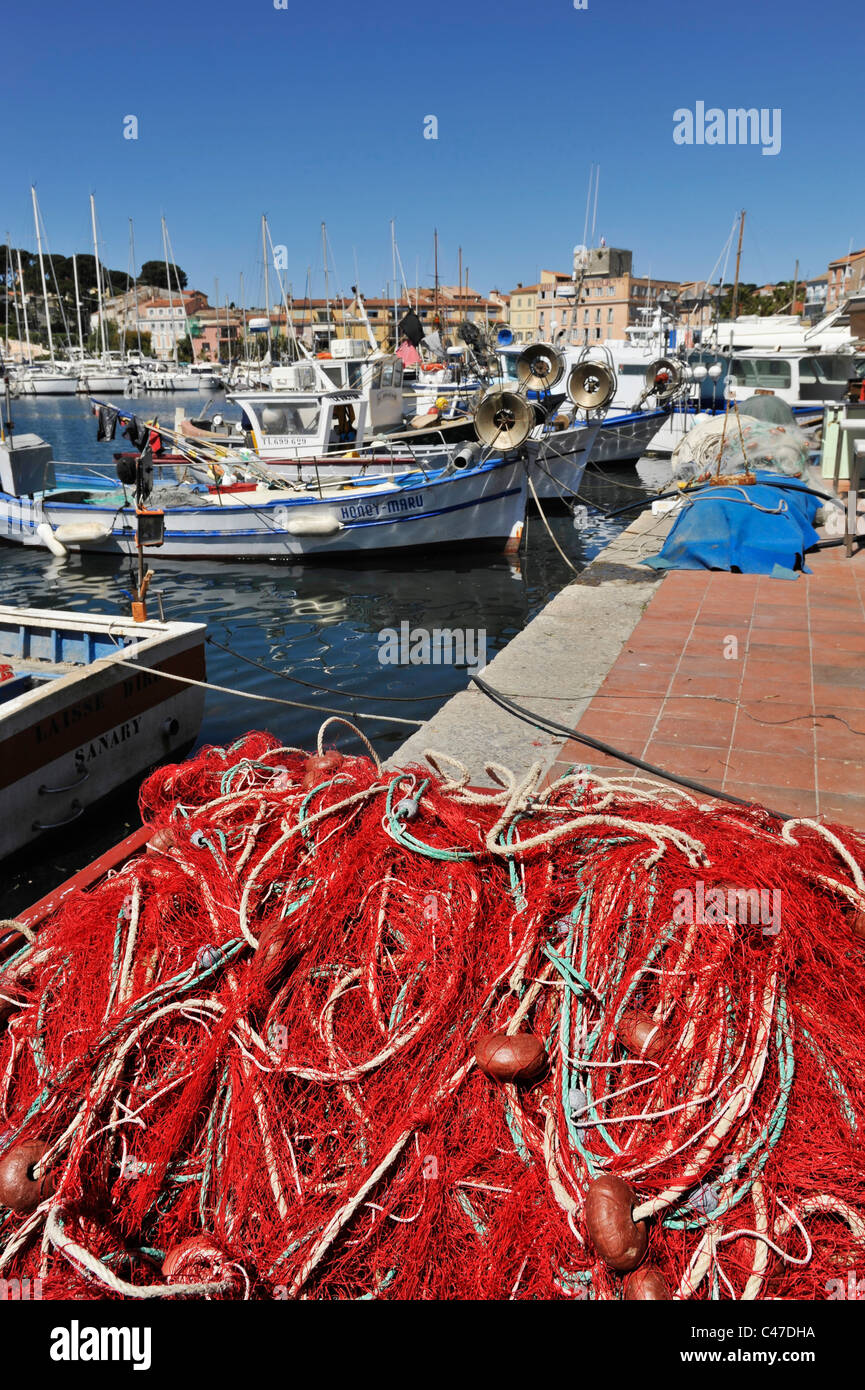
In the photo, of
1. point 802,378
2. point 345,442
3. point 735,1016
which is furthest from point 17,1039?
point 802,378

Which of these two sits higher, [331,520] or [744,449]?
[744,449]

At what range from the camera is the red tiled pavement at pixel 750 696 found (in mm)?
4129

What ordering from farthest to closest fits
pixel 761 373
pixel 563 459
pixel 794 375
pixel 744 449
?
pixel 761 373 < pixel 794 375 < pixel 563 459 < pixel 744 449

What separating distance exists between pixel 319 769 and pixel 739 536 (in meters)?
5.99

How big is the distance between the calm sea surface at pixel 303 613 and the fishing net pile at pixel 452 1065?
141 inches

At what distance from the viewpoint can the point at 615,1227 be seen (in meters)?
1.89

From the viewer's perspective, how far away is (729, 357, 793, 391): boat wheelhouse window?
22188 mm

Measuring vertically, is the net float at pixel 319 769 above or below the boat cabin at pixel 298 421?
below

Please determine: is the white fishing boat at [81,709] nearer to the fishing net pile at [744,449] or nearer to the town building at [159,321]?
the fishing net pile at [744,449]

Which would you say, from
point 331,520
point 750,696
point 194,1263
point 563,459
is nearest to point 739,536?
point 750,696

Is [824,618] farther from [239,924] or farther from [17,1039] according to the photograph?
[17,1039]

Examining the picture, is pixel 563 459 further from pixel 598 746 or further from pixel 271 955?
pixel 271 955

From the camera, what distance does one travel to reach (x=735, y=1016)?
2.27 meters

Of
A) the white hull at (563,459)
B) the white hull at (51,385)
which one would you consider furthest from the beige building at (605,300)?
the white hull at (563,459)
